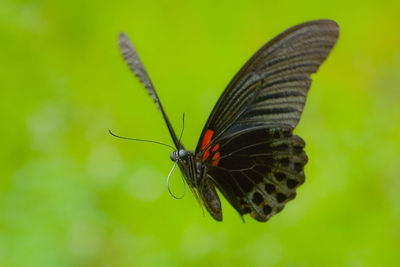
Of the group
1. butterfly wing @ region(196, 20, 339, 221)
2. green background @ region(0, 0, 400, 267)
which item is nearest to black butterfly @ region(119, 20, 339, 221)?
butterfly wing @ region(196, 20, 339, 221)

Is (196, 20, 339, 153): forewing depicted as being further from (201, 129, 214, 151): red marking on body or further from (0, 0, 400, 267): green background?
(0, 0, 400, 267): green background

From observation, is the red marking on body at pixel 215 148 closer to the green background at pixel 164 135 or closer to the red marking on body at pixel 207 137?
the red marking on body at pixel 207 137

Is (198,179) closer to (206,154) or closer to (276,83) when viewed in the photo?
(206,154)

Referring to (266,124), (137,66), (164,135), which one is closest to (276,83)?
(266,124)

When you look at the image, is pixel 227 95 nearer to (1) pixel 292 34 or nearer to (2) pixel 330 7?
(1) pixel 292 34

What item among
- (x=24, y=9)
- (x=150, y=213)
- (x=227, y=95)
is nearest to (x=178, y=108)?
(x=150, y=213)

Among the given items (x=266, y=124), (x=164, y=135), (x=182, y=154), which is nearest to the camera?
(x=182, y=154)

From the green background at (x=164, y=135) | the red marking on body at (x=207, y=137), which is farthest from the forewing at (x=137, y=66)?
the green background at (x=164, y=135)
